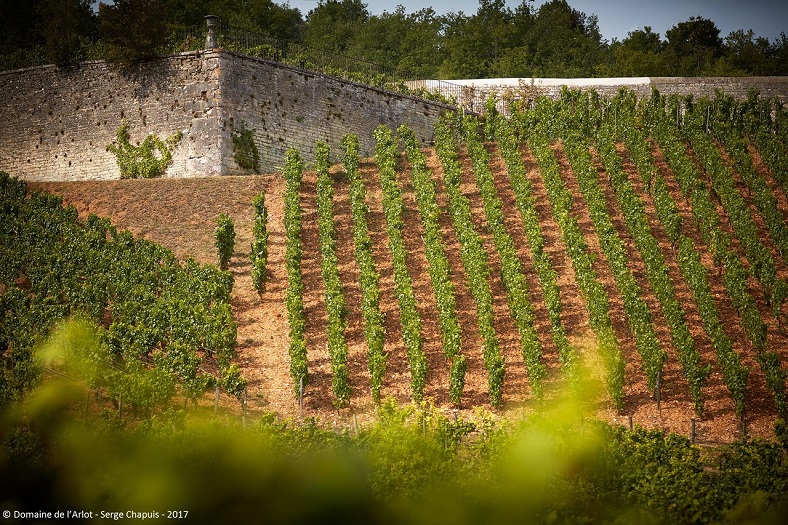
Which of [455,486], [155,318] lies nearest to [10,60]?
[155,318]

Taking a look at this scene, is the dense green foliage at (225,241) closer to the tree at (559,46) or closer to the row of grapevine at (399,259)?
the row of grapevine at (399,259)

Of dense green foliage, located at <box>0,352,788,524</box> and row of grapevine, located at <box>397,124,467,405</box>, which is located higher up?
row of grapevine, located at <box>397,124,467,405</box>

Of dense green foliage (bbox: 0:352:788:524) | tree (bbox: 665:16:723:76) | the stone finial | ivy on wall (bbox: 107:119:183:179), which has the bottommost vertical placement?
dense green foliage (bbox: 0:352:788:524)

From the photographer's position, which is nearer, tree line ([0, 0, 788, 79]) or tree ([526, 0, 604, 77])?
tree line ([0, 0, 788, 79])

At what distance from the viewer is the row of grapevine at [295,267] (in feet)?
74.0

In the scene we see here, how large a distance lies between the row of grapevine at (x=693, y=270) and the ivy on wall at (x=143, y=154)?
1471 centimetres

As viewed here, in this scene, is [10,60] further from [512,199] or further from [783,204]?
[783,204]

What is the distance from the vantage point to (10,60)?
121ft

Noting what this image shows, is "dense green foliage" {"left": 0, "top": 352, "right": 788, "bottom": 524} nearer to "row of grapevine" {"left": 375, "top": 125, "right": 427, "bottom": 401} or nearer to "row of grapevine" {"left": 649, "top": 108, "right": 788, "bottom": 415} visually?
"row of grapevine" {"left": 375, "top": 125, "right": 427, "bottom": 401}

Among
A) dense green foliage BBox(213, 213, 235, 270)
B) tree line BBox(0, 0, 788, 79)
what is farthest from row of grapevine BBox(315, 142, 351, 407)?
tree line BBox(0, 0, 788, 79)

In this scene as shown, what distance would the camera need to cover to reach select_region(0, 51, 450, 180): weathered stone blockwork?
33.2 meters

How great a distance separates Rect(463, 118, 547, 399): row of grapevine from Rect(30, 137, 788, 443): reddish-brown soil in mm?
413

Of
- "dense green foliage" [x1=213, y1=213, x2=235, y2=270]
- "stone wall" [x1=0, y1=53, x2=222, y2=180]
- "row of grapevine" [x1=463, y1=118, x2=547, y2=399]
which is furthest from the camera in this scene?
"stone wall" [x1=0, y1=53, x2=222, y2=180]

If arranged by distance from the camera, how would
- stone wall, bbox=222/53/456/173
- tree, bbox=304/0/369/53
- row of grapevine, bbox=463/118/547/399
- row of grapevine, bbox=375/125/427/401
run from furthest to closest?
→ tree, bbox=304/0/369/53 < stone wall, bbox=222/53/456/173 < row of grapevine, bbox=463/118/547/399 < row of grapevine, bbox=375/125/427/401
